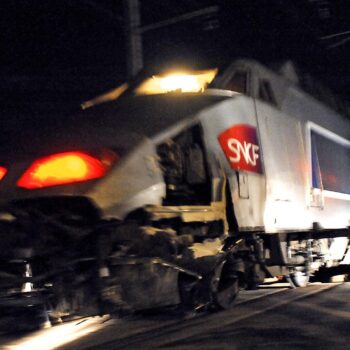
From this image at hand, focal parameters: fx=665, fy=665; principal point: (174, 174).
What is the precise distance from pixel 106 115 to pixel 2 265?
2.00 metres

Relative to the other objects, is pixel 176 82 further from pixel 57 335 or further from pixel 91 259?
pixel 57 335

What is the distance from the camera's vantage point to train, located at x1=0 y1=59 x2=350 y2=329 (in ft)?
20.4

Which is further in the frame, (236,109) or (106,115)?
(236,109)

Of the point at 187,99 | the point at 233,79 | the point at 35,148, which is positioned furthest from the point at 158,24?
the point at 35,148

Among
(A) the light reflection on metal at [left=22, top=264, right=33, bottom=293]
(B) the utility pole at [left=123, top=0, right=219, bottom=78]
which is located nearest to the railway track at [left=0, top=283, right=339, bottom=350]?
(A) the light reflection on metal at [left=22, top=264, right=33, bottom=293]

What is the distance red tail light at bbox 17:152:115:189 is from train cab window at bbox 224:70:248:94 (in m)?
2.69

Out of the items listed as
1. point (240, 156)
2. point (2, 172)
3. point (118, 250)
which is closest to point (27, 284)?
point (118, 250)

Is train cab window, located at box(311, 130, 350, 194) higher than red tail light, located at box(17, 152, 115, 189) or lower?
higher

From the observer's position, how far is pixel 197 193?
7.35 m

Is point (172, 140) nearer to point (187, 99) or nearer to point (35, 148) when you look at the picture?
point (187, 99)

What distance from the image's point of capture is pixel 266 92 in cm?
904

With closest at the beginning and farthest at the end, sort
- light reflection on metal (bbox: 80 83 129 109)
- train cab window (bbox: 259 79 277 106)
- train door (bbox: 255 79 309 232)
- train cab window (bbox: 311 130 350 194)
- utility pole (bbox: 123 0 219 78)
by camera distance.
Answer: train door (bbox: 255 79 309 232)
train cab window (bbox: 259 79 277 106)
light reflection on metal (bbox: 80 83 129 109)
train cab window (bbox: 311 130 350 194)
utility pole (bbox: 123 0 219 78)

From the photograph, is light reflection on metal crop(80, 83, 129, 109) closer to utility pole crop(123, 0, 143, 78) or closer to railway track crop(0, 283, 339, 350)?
railway track crop(0, 283, 339, 350)

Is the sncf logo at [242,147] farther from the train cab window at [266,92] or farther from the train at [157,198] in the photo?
the train cab window at [266,92]
